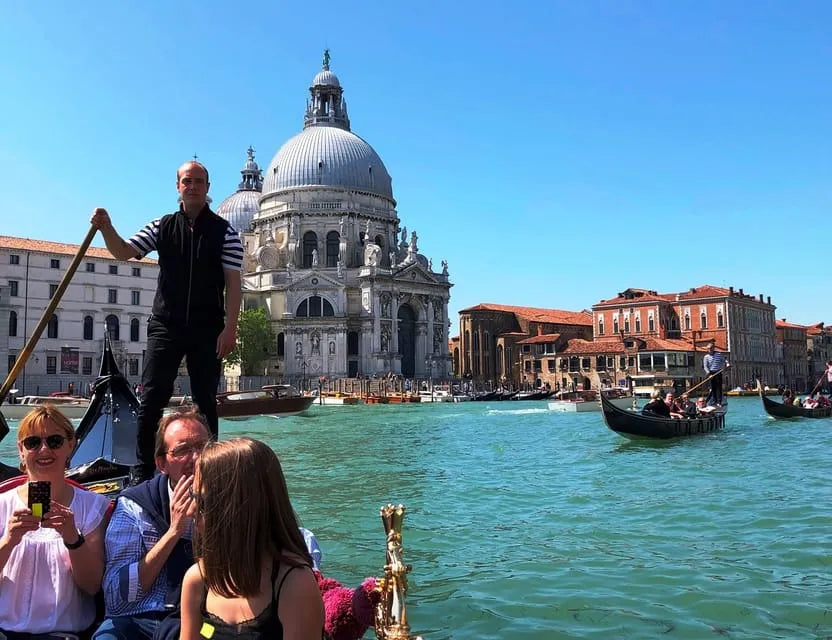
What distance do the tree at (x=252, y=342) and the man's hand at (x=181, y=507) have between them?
134 feet

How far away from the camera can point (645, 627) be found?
13.3ft

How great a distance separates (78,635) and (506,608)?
98.1 inches

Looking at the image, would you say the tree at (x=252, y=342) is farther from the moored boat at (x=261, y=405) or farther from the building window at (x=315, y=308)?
the moored boat at (x=261, y=405)

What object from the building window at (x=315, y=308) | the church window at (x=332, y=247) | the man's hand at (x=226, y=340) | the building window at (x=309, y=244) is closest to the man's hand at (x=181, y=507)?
the man's hand at (x=226, y=340)

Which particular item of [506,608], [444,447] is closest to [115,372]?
[506,608]

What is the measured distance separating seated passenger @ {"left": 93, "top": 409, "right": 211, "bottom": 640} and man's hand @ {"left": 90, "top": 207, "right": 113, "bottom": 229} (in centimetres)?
125

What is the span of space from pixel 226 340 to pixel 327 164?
4766 centimetres

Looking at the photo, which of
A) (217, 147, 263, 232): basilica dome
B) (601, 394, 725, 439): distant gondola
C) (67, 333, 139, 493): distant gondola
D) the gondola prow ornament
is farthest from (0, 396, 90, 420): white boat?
(217, 147, 263, 232): basilica dome

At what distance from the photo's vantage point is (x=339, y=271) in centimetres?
4678

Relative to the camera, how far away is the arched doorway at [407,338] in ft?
160

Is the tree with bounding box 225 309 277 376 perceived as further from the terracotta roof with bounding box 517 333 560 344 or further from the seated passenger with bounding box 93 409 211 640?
the seated passenger with bounding box 93 409 211 640

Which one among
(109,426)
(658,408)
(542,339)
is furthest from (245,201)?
(109,426)

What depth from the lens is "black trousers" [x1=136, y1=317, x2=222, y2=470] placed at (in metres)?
3.67

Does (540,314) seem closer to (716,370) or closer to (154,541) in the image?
(716,370)
